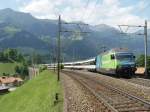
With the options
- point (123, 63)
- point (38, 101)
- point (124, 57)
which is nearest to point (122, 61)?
point (123, 63)

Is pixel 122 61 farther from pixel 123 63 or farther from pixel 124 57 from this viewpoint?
pixel 124 57

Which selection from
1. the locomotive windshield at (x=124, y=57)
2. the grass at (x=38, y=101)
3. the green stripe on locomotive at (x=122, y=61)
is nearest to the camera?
the grass at (x=38, y=101)

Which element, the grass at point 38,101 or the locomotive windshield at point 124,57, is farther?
the locomotive windshield at point 124,57

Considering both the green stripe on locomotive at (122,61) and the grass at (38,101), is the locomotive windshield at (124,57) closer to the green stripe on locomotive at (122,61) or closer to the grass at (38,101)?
the green stripe on locomotive at (122,61)

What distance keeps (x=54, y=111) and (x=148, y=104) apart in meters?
5.66

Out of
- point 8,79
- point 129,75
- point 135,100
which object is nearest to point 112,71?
point 129,75

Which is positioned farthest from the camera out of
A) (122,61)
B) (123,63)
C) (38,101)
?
(122,61)

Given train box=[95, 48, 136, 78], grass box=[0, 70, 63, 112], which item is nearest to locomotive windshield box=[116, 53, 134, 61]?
train box=[95, 48, 136, 78]

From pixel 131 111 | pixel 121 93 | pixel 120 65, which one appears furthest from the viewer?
pixel 120 65

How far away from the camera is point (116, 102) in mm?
20938

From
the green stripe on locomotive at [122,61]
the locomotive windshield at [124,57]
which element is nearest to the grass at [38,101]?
the green stripe on locomotive at [122,61]

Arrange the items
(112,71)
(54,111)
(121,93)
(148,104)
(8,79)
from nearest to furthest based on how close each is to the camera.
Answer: (148,104), (54,111), (121,93), (112,71), (8,79)

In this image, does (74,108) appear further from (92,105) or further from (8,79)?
(8,79)

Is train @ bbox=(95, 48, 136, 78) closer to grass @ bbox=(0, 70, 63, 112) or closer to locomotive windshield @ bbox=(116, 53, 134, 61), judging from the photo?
locomotive windshield @ bbox=(116, 53, 134, 61)
